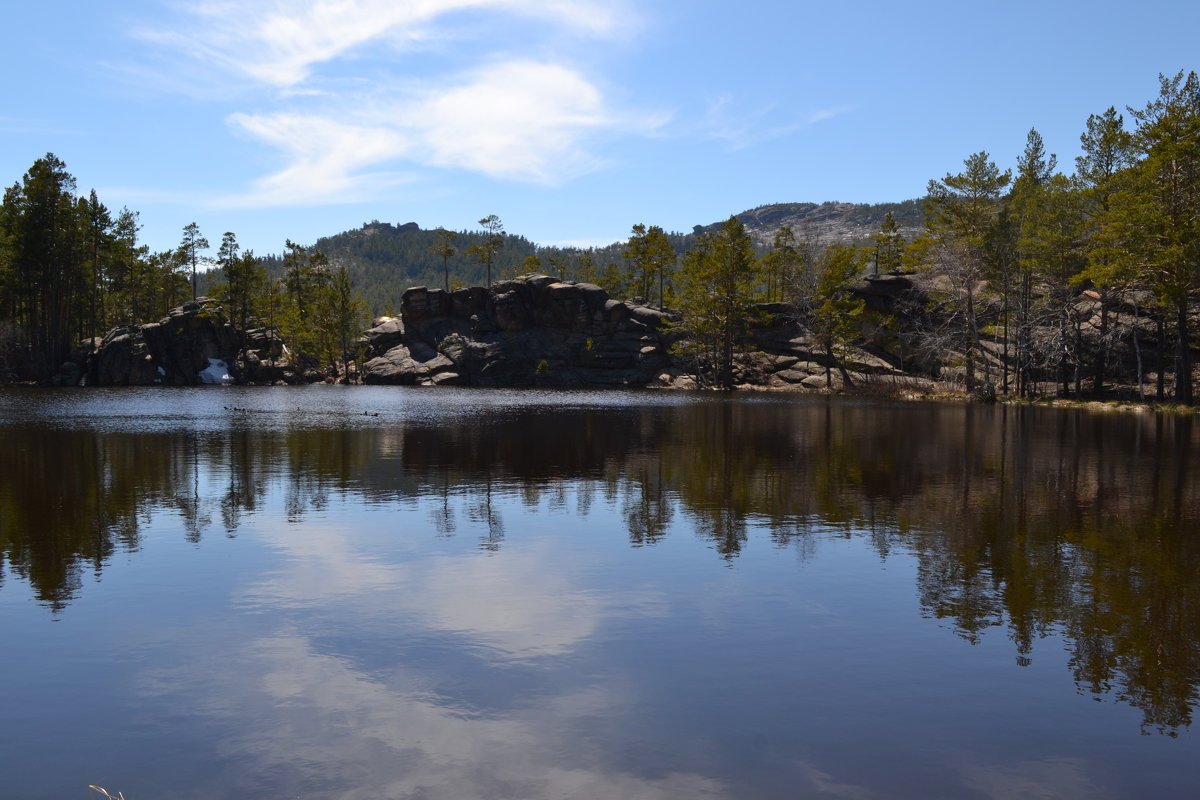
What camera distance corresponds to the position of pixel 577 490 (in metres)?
24.8

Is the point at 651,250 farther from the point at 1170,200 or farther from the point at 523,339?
the point at 1170,200

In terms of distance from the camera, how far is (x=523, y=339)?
119188 mm

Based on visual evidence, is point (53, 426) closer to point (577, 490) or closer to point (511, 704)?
point (577, 490)

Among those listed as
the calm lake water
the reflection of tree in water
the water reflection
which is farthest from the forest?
the reflection of tree in water

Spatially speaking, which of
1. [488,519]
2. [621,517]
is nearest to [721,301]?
[621,517]

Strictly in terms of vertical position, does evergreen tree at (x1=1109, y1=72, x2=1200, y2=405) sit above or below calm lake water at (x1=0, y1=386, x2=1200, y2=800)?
above

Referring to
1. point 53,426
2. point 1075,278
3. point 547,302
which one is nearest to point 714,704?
point 53,426

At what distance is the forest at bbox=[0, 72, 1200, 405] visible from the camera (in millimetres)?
56750

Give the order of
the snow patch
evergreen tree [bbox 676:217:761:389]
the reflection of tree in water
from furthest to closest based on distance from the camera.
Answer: the snow patch, evergreen tree [bbox 676:217:761:389], the reflection of tree in water

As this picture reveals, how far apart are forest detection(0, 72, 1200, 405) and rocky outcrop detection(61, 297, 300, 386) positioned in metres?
2.74

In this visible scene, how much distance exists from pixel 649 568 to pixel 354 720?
306 inches

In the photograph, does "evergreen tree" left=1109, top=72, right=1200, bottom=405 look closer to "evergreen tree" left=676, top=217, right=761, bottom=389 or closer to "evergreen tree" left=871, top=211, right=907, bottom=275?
"evergreen tree" left=676, top=217, right=761, bottom=389

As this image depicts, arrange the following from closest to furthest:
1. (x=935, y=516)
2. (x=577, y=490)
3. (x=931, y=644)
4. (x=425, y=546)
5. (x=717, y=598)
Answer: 1. (x=931, y=644)
2. (x=717, y=598)
3. (x=425, y=546)
4. (x=935, y=516)
5. (x=577, y=490)

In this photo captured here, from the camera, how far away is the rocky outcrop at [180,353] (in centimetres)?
10250
